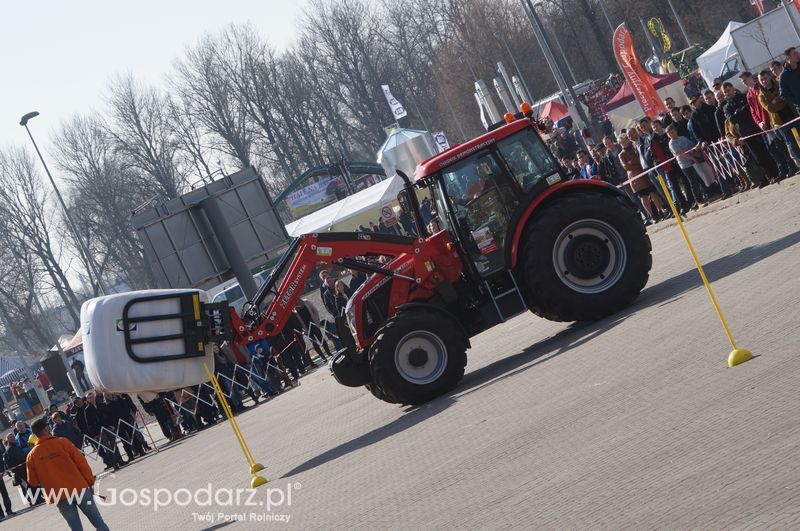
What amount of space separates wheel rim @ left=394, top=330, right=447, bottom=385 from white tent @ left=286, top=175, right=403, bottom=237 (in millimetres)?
29374

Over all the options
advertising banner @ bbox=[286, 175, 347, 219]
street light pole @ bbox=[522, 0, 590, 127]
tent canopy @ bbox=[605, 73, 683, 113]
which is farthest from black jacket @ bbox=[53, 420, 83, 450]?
advertising banner @ bbox=[286, 175, 347, 219]

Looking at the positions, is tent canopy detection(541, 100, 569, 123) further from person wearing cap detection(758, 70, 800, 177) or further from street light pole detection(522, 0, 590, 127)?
person wearing cap detection(758, 70, 800, 177)

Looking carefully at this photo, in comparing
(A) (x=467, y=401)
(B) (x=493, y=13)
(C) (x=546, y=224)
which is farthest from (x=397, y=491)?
(B) (x=493, y=13)

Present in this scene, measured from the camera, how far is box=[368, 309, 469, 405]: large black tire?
1398cm

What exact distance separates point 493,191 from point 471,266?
1067mm

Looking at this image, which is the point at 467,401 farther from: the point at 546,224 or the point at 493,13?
the point at 493,13

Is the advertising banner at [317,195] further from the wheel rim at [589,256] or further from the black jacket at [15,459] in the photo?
the wheel rim at [589,256]

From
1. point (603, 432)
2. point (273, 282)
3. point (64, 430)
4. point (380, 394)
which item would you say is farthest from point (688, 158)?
point (64, 430)

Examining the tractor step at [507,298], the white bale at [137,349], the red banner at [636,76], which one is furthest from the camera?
the red banner at [636,76]

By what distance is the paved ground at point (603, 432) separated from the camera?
23.7ft

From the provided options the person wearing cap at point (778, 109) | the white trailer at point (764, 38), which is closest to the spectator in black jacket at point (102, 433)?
the person wearing cap at point (778, 109)

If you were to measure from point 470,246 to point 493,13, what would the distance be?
69160mm

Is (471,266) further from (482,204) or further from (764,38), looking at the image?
(764,38)

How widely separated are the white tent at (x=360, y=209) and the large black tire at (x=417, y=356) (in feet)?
96.4
